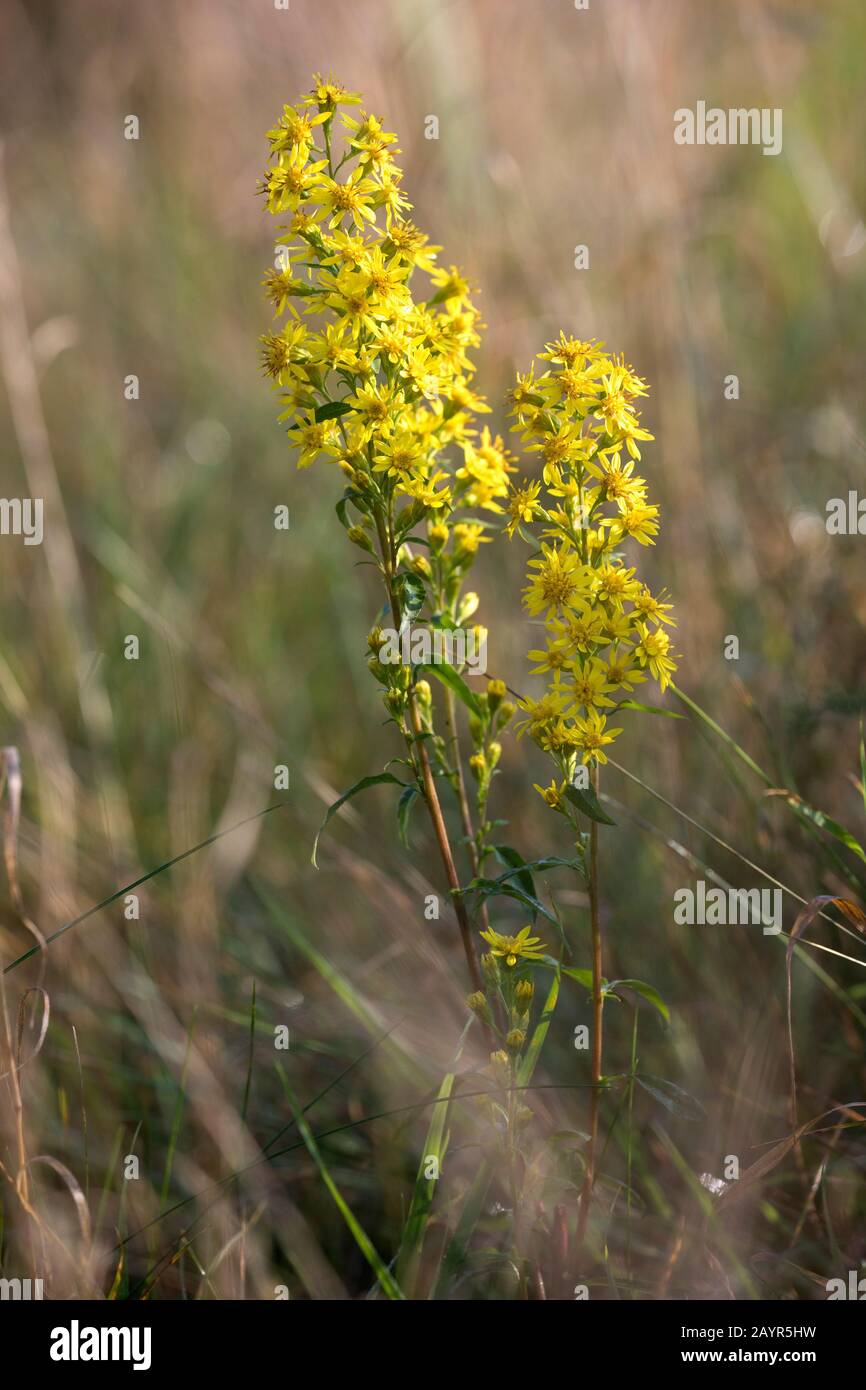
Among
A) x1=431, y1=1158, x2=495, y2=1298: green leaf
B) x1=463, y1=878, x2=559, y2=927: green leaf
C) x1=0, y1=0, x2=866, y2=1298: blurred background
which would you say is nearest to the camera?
x1=463, y1=878, x2=559, y2=927: green leaf

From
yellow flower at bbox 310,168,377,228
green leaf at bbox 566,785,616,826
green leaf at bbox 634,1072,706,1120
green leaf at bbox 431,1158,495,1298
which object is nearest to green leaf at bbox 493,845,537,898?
green leaf at bbox 566,785,616,826

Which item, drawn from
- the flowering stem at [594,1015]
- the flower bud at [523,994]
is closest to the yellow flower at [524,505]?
the flowering stem at [594,1015]

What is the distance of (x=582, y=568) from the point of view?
171cm

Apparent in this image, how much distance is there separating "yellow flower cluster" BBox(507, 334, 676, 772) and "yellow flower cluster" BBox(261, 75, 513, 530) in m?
0.10

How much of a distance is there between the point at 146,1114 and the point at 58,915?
1.65 feet

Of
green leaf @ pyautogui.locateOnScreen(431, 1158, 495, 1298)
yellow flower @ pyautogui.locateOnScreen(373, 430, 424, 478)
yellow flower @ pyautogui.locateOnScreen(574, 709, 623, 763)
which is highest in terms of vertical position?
yellow flower @ pyautogui.locateOnScreen(373, 430, 424, 478)

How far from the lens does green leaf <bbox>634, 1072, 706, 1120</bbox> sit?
1775 mm

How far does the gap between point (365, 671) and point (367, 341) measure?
6.25 ft

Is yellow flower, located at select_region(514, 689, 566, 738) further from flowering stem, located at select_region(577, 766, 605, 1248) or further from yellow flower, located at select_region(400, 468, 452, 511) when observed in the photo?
yellow flower, located at select_region(400, 468, 452, 511)

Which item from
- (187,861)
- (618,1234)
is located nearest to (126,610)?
(187,861)

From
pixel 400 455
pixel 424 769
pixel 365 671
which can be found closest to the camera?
pixel 400 455

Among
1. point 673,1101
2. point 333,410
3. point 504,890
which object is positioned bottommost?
point 673,1101

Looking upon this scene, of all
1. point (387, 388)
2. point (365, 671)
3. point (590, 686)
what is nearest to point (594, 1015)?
point (590, 686)

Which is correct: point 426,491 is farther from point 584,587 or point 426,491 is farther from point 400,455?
point 584,587
